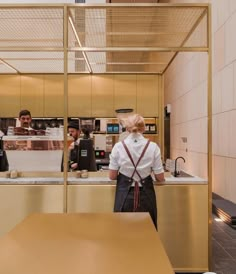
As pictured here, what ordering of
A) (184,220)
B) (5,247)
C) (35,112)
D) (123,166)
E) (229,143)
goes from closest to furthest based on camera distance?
(5,247) < (123,166) < (184,220) < (229,143) < (35,112)

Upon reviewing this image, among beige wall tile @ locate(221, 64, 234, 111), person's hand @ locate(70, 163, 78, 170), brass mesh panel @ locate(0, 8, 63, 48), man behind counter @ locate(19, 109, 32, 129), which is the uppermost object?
brass mesh panel @ locate(0, 8, 63, 48)

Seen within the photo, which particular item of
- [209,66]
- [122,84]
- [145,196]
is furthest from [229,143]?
[122,84]

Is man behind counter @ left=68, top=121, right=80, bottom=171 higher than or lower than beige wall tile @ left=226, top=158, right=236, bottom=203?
higher

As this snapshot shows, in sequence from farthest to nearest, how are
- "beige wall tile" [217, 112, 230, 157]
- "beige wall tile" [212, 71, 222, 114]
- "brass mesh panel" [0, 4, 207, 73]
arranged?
"beige wall tile" [212, 71, 222, 114], "beige wall tile" [217, 112, 230, 157], "brass mesh panel" [0, 4, 207, 73]

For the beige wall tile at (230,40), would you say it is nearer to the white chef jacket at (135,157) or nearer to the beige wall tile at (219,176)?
the beige wall tile at (219,176)

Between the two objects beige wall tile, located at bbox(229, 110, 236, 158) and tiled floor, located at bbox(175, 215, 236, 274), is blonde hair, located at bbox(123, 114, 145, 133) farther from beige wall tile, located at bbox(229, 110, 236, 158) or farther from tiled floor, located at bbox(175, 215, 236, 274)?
beige wall tile, located at bbox(229, 110, 236, 158)

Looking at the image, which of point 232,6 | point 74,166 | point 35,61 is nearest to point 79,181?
point 74,166

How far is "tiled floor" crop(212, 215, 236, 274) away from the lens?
3096mm

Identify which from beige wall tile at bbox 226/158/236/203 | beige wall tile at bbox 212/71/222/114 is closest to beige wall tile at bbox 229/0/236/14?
beige wall tile at bbox 212/71/222/114

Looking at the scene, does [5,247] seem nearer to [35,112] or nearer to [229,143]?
[229,143]

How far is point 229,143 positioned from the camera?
13.7 ft

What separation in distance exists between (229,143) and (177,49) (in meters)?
1.52

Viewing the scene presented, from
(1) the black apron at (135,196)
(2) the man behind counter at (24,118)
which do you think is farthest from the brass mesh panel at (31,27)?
(1) the black apron at (135,196)

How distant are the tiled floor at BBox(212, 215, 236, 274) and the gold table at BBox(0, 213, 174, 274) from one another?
1.49 m
